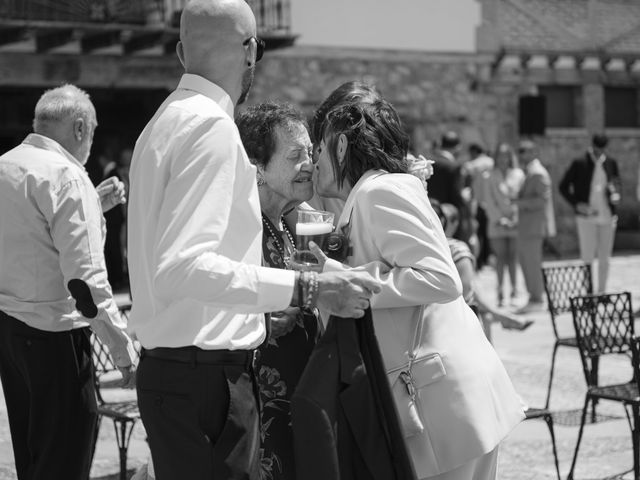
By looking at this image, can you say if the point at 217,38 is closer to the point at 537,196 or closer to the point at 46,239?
the point at 46,239

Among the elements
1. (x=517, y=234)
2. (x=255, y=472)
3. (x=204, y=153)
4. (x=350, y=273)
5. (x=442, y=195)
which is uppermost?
(x=204, y=153)

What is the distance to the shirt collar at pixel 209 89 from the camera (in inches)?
109

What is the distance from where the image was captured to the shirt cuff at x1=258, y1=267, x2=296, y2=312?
2.59m

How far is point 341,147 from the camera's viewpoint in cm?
316

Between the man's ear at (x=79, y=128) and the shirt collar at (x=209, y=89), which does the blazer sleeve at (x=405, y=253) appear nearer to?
the shirt collar at (x=209, y=89)

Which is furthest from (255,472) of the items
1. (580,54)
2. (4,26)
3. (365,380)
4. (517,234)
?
(580,54)

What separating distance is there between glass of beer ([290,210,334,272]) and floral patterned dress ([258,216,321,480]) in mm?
460

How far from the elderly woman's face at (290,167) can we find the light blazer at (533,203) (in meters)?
9.24

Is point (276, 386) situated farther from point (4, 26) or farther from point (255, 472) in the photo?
point (4, 26)

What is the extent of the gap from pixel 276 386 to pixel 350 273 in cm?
83

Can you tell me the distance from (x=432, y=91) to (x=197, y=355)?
16.1 metres

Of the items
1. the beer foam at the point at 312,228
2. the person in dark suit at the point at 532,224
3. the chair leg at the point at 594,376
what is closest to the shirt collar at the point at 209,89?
the beer foam at the point at 312,228

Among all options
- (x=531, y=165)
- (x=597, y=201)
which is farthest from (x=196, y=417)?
(x=597, y=201)

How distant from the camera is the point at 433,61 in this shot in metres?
18.5
